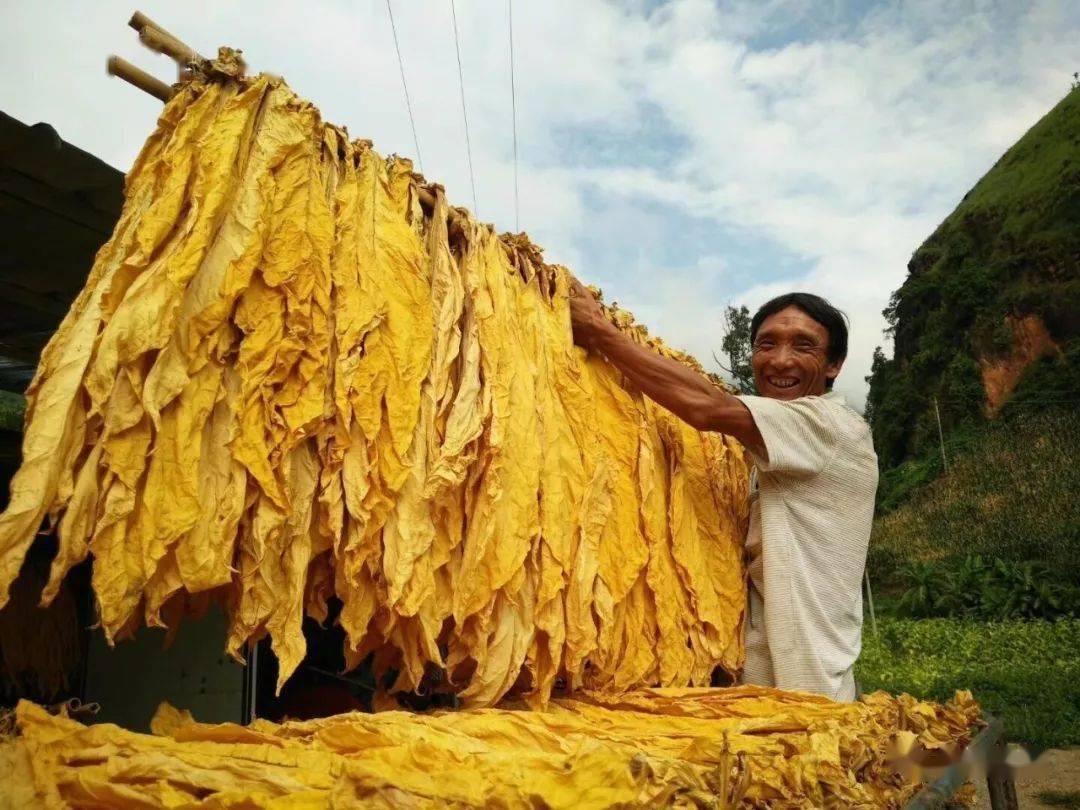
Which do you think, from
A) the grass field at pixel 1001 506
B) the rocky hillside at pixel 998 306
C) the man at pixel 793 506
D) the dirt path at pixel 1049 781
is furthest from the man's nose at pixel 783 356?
the rocky hillside at pixel 998 306

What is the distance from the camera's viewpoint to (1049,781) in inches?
239

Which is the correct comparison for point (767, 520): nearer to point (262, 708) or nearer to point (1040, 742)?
point (262, 708)

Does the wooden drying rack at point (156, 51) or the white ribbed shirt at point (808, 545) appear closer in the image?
the wooden drying rack at point (156, 51)

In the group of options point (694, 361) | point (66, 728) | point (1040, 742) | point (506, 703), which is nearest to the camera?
point (66, 728)

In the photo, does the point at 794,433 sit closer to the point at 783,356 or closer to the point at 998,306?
the point at 783,356

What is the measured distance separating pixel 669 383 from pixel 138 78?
1.38 meters

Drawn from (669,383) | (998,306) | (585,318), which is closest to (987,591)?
(998,306)

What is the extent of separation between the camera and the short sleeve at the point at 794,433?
2.28 meters

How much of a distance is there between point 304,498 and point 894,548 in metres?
23.4

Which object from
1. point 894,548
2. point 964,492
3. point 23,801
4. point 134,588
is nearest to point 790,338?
point 134,588

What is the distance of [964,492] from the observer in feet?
77.7

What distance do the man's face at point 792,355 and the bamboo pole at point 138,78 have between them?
1904mm

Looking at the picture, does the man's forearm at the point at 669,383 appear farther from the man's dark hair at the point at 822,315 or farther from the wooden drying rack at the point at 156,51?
the wooden drying rack at the point at 156,51

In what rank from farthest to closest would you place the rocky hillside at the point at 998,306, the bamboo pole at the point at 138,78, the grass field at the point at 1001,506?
the rocky hillside at the point at 998,306, the grass field at the point at 1001,506, the bamboo pole at the point at 138,78
